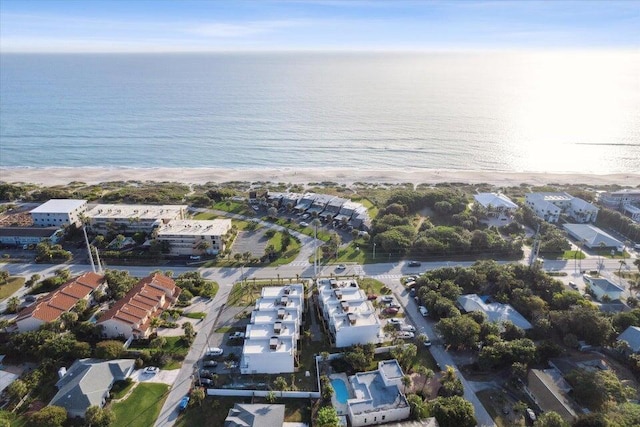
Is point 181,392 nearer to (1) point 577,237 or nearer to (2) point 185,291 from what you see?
(2) point 185,291

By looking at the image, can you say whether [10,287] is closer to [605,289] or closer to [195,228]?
[195,228]

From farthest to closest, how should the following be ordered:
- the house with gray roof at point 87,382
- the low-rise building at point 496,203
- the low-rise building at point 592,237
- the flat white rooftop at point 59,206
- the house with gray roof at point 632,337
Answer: the low-rise building at point 496,203 < the flat white rooftop at point 59,206 < the low-rise building at point 592,237 < the house with gray roof at point 632,337 < the house with gray roof at point 87,382

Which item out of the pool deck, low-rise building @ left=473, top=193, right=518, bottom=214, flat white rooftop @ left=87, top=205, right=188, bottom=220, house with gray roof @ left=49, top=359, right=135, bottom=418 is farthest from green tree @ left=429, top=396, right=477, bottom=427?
flat white rooftop @ left=87, top=205, right=188, bottom=220

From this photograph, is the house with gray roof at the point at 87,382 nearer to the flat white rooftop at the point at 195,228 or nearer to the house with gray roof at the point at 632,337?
the flat white rooftop at the point at 195,228

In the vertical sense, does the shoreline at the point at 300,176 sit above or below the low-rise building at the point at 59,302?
above

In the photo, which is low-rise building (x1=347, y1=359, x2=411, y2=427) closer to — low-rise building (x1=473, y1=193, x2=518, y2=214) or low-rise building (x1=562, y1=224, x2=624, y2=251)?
low-rise building (x1=562, y1=224, x2=624, y2=251)

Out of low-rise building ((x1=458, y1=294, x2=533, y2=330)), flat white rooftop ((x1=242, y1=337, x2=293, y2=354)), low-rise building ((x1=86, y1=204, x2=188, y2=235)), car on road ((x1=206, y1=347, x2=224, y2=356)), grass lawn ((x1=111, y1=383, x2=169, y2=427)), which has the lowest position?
grass lawn ((x1=111, y1=383, x2=169, y2=427))

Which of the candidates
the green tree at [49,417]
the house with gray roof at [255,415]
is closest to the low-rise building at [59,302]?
the green tree at [49,417]
